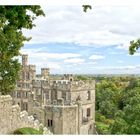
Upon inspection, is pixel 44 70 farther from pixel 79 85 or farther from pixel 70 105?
pixel 70 105

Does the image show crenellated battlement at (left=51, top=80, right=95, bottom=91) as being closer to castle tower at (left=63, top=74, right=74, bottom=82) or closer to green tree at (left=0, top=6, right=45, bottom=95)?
castle tower at (left=63, top=74, right=74, bottom=82)

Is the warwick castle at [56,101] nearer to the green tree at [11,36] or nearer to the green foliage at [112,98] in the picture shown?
the green foliage at [112,98]

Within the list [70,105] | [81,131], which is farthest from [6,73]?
[81,131]

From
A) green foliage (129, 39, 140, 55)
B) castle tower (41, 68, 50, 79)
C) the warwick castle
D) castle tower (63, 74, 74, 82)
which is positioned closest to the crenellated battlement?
the warwick castle

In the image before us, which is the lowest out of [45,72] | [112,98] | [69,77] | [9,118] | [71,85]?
[112,98]

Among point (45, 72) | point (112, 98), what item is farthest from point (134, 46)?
point (112, 98)

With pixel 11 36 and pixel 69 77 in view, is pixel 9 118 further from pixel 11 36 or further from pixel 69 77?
pixel 69 77

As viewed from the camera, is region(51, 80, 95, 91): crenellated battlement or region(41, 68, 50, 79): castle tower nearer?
region(51, 80, 95, 91): crenellated battlement
